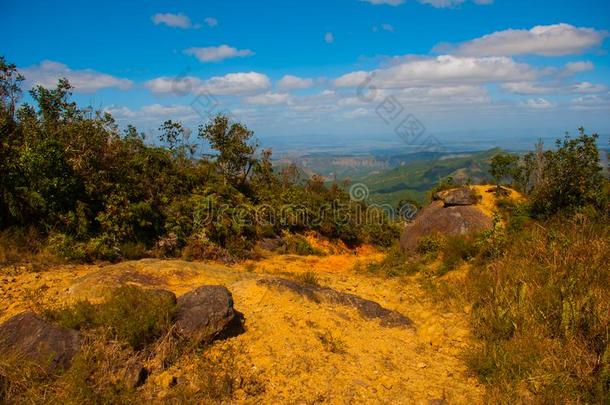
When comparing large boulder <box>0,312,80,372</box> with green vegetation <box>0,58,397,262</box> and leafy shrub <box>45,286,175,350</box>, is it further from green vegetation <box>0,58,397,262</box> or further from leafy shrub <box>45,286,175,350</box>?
green vegetation <box>0,58,397,262</box>

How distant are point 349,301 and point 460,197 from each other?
808 centimetres

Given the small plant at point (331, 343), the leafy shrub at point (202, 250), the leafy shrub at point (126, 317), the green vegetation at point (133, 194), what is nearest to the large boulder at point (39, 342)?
the leafy shrub at point (126, 317)

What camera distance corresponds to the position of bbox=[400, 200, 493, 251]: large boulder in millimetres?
13008

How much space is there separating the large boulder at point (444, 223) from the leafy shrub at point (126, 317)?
9.47 metres

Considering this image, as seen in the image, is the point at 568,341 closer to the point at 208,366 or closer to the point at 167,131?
the point at 208,366

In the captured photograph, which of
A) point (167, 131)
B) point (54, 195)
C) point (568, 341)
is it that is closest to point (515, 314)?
point (568, 341)

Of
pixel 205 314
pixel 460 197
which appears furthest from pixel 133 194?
pixel 460 197

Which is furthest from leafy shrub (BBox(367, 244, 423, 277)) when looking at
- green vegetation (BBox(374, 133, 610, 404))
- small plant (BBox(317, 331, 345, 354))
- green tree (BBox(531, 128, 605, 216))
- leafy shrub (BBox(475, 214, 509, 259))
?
small plant (BBox(317, 331, 345, 354))

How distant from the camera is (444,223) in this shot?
13664 millimetres

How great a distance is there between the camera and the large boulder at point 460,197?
14102 millimetres

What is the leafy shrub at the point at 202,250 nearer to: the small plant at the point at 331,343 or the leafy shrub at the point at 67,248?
the leafy shrub at the point at 67,248

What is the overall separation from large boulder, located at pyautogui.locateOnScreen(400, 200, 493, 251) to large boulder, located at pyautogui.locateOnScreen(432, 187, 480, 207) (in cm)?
19

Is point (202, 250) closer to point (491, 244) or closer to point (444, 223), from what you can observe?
point (444, 223)

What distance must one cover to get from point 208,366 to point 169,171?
11.3m
